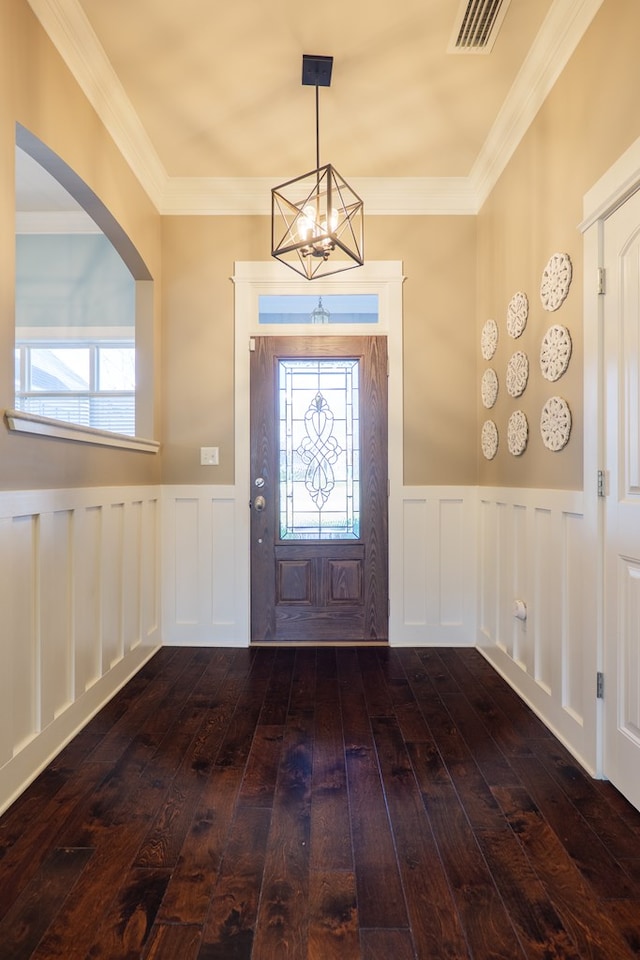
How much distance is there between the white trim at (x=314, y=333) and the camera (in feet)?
10.9

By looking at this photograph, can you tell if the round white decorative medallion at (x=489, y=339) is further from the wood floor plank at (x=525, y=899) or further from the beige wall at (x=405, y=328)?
the wood floor plank at (x=525, y=899)

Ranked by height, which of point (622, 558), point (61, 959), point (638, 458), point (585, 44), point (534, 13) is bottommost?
point (61, 959)

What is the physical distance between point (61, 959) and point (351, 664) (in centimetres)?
200

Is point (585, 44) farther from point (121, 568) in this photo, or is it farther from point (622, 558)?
point (121, 568)

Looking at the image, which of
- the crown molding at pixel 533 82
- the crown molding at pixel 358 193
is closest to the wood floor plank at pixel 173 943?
the crown molding at pixel 533 82

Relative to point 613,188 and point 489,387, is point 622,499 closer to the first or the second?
point 613,188

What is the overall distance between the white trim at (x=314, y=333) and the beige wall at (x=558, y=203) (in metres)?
0.57

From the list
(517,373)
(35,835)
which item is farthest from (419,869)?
(517,373)

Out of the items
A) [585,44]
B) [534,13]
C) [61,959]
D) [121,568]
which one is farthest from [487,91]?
[61,959]

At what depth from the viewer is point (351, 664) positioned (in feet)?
9.89

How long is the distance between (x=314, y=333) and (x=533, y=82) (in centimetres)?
162

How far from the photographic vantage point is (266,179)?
10.6 ft

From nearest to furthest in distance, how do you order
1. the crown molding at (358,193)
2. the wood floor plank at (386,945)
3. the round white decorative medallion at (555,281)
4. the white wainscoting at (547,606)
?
the wood floor plank at (386,945) → the white wainscoting at (547,606) → the round white decorative medallion at (555,281) → the crown molding at (358,193)

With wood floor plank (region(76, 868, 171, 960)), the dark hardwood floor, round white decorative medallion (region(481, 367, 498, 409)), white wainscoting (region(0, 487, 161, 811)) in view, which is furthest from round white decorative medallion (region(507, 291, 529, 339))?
wood floor plank (region(76, 868, 171, 960))
